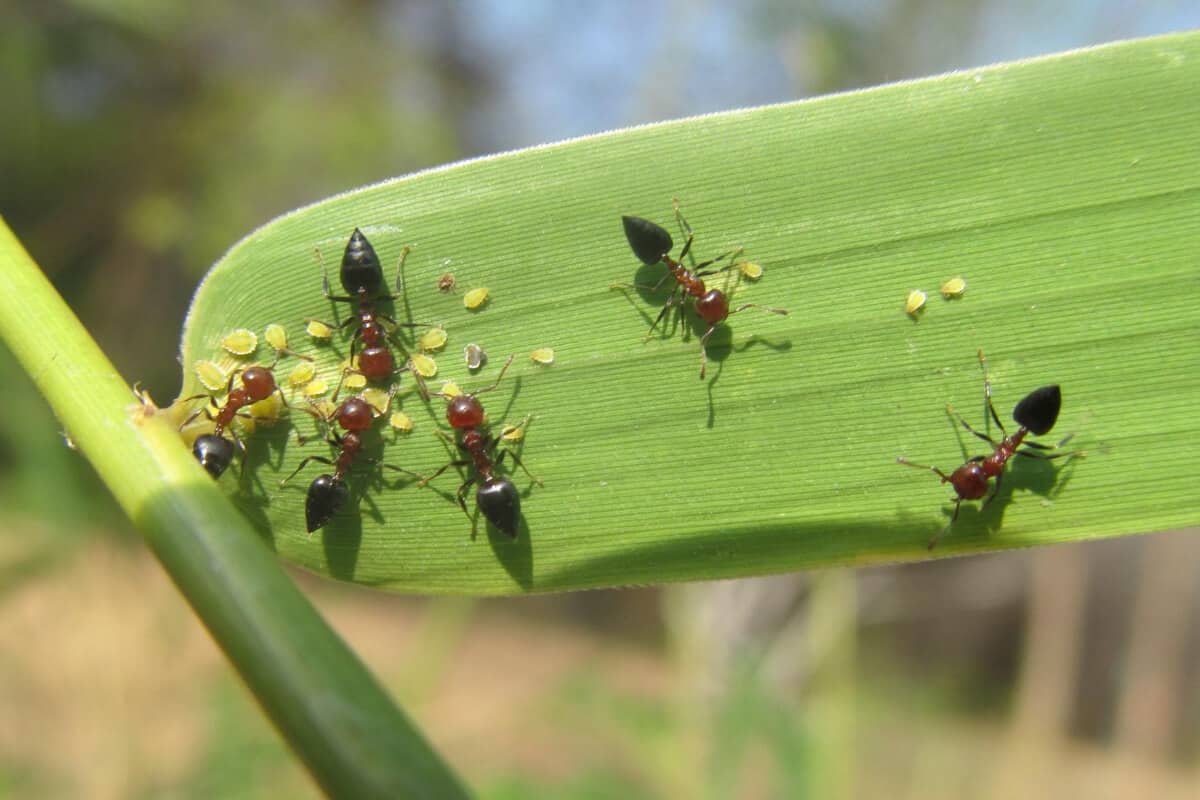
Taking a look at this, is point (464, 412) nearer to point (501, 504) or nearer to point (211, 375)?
point (501, 504)

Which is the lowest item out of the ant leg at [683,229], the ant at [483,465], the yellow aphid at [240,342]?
the yellow aphid at [240,342]

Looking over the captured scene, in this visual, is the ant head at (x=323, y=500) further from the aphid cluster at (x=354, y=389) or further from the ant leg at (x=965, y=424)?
the ant leg at (x=965, y=424)

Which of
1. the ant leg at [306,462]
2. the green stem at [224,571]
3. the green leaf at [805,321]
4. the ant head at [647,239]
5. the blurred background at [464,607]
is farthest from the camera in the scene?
the blurred background at [464,607]

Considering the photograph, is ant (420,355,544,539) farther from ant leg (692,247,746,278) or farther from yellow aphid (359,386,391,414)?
ant leg (692,247,746,278)

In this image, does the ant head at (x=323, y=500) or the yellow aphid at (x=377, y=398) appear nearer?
the ant head at (x=323, y=500)

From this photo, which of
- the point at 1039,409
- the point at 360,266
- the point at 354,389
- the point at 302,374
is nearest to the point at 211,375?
the point at 302,374

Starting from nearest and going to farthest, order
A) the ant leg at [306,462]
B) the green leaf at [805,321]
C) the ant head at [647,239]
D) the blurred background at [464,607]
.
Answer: the green leaf at [805,321] → the ant head at [647,239] → the ant leg at [306,462] → the blurred background at [464,607]

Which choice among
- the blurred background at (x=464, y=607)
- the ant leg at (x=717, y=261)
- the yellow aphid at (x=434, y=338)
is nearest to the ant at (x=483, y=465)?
the yellow aphid at (x=434, y=338)
